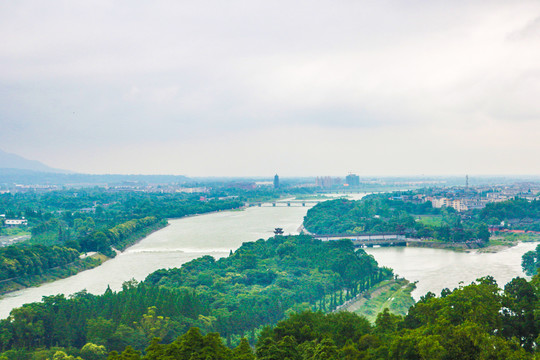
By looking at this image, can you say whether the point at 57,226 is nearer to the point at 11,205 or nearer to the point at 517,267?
the point at 11,205

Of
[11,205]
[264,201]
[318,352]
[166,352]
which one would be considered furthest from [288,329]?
[264,201]

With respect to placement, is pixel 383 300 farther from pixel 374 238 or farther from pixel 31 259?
pixel 374 238

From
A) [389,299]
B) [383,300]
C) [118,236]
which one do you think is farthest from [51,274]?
[389,299]

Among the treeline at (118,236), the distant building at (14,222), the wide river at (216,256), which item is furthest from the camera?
the distant building at (14,222)

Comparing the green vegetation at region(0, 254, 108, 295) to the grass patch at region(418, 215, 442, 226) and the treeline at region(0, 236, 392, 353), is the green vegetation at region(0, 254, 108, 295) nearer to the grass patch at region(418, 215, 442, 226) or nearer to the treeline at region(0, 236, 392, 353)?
the treeline at region(0, 236, 392, 353)

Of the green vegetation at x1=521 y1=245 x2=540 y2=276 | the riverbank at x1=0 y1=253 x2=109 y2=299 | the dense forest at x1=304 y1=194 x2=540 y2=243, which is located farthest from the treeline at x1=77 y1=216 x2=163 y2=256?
the green vegetation at x1=521 y1=245 x2=540 y2=276

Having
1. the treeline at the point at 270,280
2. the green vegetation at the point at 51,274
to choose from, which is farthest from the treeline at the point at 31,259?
the treeline at the point at 270,280

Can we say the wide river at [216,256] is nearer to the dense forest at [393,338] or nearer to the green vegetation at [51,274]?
the green vegetation at [51,274]
